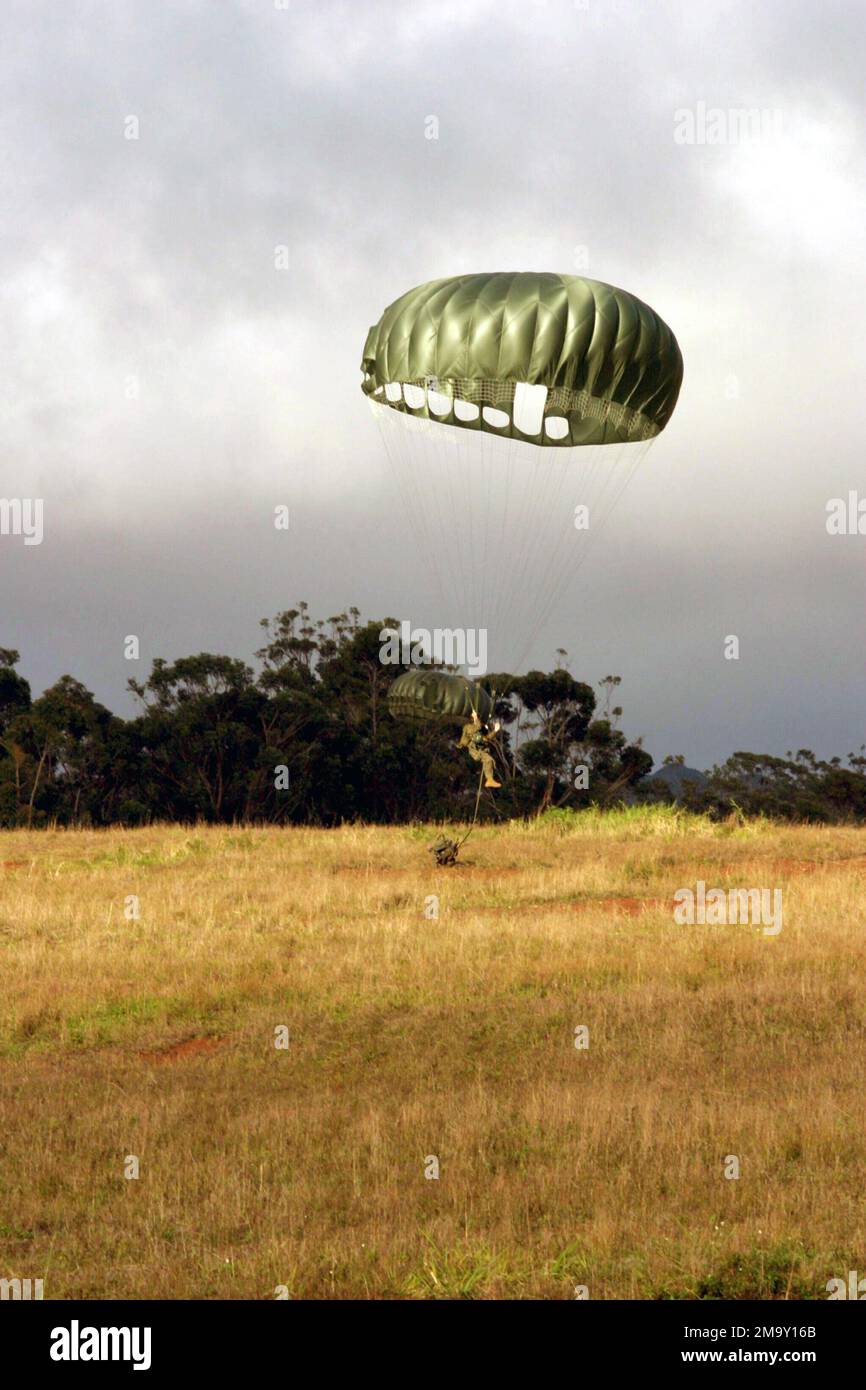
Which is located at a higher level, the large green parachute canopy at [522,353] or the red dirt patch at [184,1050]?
the large green parachute canopy at [522,353]

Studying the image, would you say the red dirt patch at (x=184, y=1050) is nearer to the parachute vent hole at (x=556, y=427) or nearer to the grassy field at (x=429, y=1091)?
the grassy field at (x=429, y=1091)

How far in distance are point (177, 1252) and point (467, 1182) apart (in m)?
1.76

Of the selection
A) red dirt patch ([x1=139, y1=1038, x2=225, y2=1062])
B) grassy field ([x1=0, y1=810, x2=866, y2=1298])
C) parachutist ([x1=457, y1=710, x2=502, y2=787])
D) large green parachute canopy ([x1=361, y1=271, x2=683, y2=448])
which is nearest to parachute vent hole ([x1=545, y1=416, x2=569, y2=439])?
large green parachute canopy ([x1=361, y1=271, x2=683, y2=448])

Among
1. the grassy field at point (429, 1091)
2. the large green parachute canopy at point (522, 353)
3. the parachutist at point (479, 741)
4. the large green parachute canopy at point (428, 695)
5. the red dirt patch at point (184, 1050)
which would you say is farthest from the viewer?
the large green parachute canopy at point (428, 695)

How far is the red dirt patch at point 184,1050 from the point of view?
11.3 metres

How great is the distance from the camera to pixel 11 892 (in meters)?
19.7

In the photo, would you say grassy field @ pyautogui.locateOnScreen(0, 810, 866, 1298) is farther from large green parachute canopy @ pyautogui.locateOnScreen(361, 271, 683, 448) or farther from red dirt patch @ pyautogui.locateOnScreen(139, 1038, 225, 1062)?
large green parachute canopy @ pyautogui.locateOnScreen(361, 271, 683, 448)

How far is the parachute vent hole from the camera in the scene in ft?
54.4

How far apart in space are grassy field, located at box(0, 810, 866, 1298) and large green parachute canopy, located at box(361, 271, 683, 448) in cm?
640

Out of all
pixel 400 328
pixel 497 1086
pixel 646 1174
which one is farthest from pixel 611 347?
pixel 646 1174

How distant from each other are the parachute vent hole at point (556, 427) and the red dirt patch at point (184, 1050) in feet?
29.1

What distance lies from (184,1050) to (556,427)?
923 cm

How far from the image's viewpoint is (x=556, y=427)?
54.8 ft

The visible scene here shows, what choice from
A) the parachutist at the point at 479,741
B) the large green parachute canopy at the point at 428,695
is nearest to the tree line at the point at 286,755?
the large green parachute canopy at the point at 428,695
